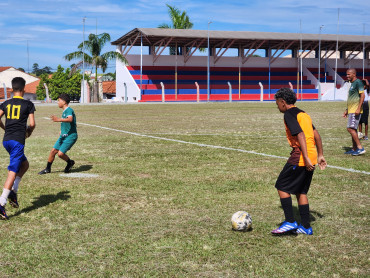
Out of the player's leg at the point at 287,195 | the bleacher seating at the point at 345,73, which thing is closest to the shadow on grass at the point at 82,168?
the player's leg at the point at 287,195

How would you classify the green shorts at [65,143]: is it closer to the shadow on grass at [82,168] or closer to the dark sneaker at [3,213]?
the shadow on grass at [82,168]

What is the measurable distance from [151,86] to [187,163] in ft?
159

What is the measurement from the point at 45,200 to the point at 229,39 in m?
53.6

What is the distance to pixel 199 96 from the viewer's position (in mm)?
56625

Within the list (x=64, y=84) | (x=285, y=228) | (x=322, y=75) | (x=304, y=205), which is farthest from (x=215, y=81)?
(x=285, y=228)

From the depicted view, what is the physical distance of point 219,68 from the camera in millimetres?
63438

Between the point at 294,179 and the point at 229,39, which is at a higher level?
the point at 229,39

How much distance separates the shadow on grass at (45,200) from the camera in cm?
605

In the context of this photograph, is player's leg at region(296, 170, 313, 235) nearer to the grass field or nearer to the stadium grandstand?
the grass field

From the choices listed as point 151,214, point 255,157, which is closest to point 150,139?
point 255,157

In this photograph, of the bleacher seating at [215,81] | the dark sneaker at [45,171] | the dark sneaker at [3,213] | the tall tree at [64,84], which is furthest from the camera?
the tall tree at [64,84]

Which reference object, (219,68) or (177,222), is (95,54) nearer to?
(219,68)

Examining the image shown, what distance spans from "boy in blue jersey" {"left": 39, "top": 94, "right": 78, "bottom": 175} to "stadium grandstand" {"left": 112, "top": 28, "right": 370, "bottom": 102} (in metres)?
44.0

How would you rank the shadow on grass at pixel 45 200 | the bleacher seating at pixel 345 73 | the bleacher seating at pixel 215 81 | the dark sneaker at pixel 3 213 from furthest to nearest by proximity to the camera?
the bleacher seating at pixel 345 73, the bleacher seating at pixel 215 81, the shadow on grass at pixel 45 200, the dark sneaker at pixel 3 213
